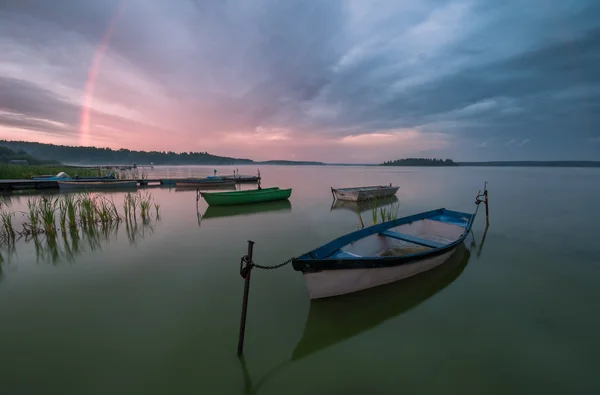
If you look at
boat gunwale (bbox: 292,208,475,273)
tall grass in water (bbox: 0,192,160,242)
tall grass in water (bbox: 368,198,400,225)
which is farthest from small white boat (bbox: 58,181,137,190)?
boat gunwale (bbox: 292,208,475,273)

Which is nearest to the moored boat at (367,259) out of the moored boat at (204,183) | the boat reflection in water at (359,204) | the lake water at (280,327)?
the lake water at (280,327)

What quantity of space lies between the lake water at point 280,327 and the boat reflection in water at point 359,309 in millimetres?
37

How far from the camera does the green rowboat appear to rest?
21516 mm

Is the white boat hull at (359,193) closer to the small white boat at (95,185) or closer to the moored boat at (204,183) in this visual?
the moored boat at (204,183)

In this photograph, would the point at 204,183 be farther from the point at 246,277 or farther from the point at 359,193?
the point at 246,277

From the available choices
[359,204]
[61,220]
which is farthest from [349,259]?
[359,204]

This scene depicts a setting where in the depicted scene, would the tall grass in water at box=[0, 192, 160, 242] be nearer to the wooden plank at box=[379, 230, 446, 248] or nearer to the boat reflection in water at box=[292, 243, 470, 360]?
the boat reflection in water at box=[292, 243, 470, 360]

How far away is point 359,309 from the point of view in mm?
6566

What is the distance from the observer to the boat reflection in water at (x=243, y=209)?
19438 millimetres

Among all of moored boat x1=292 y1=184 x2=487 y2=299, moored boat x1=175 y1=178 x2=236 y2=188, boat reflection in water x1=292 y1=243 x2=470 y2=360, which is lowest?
boat reflection in water x1=292 y1=243 x2=470 y2=360

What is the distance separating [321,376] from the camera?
180 inches

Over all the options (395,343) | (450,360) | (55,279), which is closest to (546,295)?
(450,360)

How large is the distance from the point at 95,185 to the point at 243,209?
79.8ft

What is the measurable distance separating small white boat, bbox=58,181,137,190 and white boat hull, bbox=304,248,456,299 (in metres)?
35.6
